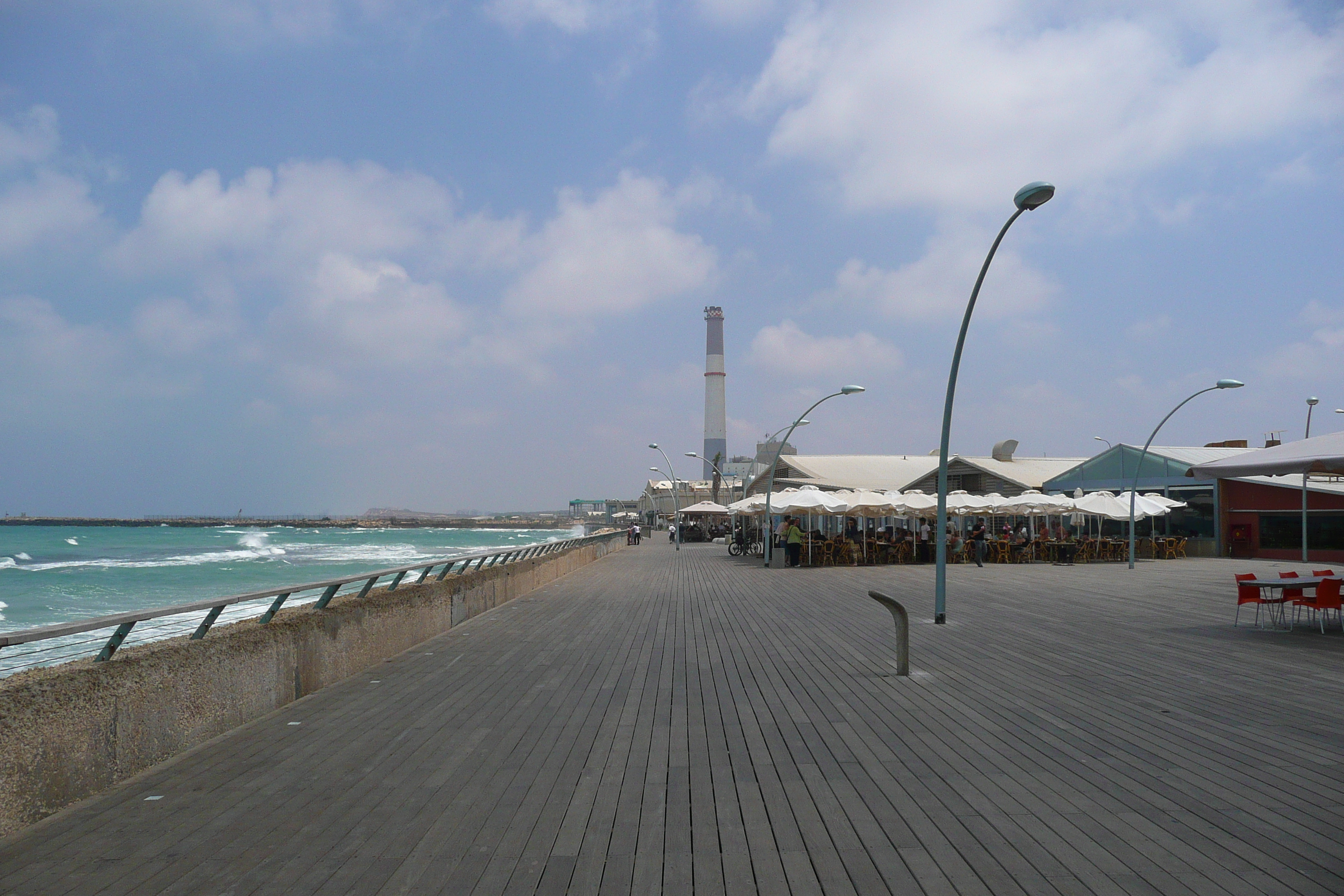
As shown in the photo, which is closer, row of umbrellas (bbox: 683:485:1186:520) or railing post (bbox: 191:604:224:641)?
railing post (bbox: 191:604:224:641)

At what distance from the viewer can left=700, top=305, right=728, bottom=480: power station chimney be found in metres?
117

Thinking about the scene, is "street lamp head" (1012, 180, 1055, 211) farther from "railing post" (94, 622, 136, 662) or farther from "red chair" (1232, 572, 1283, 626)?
"railing post" (94, 622, 136, 662)

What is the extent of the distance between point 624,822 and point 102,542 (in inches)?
4695

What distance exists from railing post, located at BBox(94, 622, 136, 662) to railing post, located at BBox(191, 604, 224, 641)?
70 centimetres

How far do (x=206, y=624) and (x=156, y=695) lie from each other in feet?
2.65

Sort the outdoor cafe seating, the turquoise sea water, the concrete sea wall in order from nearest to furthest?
1. the concrete sea wall
2. the outdoor cafe seating
3. the turquoise sea water

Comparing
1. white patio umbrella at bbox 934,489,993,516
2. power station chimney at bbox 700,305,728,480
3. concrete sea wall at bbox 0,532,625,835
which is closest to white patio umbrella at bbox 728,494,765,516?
white patio umbrella at bbox 934,489,993,516

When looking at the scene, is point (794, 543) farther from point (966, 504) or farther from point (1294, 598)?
point (1294, 598)

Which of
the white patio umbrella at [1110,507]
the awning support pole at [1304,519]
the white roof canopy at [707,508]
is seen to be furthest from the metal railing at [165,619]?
the white roof canopy at [707,508]

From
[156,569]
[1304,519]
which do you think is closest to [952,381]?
[1304,519]

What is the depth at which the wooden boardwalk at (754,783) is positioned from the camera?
3.75m

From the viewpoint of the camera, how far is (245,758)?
18.3ft

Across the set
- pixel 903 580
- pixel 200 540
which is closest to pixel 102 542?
pixel 200 540

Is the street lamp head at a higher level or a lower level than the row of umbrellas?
higher
